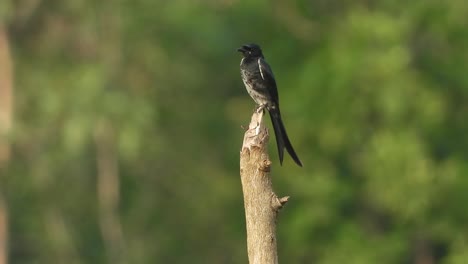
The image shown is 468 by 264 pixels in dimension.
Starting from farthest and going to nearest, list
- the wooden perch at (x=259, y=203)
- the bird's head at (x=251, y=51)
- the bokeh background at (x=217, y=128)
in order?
the bokeh background at (x=217, y=128) < the bird's head at (x=251, y=51) < the wooden perch at (x=259, y=203)

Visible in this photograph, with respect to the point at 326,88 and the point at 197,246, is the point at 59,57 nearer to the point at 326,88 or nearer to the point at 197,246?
the point at 197,246

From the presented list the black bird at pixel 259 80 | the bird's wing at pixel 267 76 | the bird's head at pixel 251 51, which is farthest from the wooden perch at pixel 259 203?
the bird's head at pixel 251 51

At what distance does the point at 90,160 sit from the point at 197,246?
2.69m

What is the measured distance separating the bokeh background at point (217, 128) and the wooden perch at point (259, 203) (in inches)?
646

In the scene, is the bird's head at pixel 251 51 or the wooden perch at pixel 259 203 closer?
the wooden perch at pixel 259 203

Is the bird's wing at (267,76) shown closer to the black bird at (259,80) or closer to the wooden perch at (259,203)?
the black bird at (259,80)

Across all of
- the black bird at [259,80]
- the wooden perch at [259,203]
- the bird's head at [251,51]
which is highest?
the bird's head at [251,51]

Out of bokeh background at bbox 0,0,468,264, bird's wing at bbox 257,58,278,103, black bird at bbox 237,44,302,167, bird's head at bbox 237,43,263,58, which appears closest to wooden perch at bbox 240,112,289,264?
black bird at bbox 237,44,302,167

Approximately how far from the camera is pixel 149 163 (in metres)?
31.3

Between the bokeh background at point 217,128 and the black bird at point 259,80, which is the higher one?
the bokeh background at point 217,128

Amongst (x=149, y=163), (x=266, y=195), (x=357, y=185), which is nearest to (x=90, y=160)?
(x=149, y=163)

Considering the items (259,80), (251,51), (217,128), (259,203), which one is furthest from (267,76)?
(217,128)

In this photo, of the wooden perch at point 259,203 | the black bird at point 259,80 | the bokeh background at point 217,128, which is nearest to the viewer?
the wooden perch at point 259,203

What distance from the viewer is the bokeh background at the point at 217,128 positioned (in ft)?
83.3
